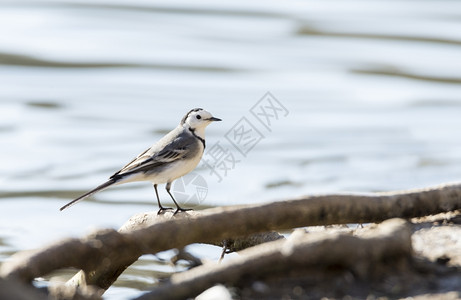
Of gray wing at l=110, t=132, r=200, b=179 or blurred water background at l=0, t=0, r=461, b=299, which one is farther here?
blurred water background at l=0, t=0, r=461, b=299

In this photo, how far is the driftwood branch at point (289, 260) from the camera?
4797 mm

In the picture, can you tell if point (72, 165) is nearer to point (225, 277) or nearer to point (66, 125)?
point (66, 125)

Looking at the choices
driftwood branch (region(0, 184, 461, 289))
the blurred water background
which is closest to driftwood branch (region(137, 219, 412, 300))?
driftwood branch (region(0, 184, 461, 289))

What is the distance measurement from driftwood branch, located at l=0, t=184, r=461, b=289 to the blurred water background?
1.70 meters

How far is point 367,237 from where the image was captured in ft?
16.4

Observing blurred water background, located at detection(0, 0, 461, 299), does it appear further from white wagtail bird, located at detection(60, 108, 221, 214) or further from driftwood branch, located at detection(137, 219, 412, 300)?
driftwood branch, located at detection(137, 219, 412, 300)

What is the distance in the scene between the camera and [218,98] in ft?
45.4

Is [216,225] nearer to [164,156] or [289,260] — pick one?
[289,260]

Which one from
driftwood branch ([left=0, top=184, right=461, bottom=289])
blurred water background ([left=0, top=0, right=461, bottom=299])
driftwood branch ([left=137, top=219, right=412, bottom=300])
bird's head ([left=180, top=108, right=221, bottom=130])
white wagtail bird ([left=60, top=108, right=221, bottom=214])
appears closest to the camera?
driftwood branch ([left=137, top=219, right=412, bottom=300])

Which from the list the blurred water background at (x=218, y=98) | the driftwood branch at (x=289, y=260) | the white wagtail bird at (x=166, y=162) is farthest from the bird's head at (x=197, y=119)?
the driftwood branch at (x=289, y=260)

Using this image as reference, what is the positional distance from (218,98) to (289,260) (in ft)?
29.8

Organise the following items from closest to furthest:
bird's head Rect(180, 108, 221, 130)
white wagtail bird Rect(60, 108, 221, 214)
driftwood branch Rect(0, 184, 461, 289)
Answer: driftwood branch Rect(0, 184, 461, 289) → white wagtail bird Rect(60, 108, 221, 214) → bird's head Rect(180, 108, 221, 130)

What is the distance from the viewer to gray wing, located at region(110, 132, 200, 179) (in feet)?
23.6

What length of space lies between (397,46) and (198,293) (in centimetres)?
1318
